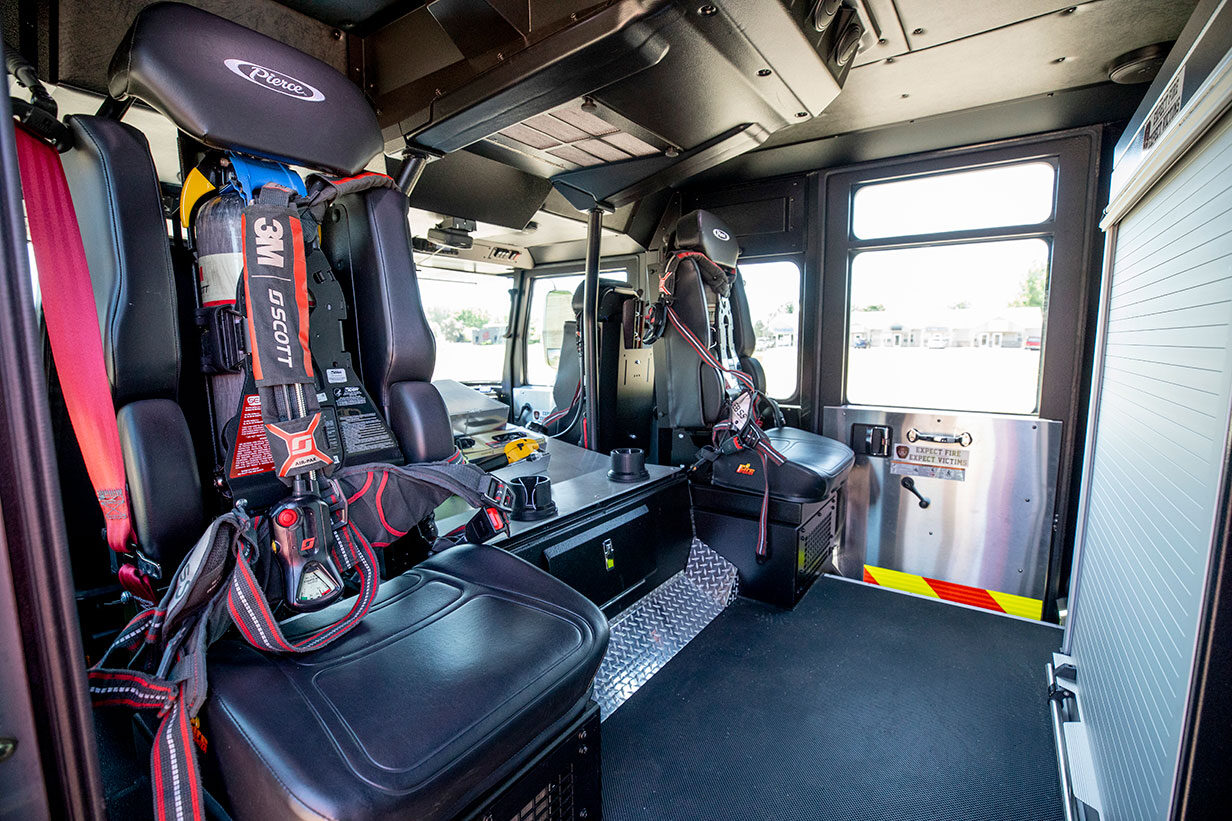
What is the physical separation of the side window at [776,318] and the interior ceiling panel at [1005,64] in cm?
100

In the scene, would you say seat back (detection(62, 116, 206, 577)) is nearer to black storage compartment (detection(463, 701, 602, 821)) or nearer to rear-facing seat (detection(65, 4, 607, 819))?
rear-facing seat (detection(65, 4, 607, 819))

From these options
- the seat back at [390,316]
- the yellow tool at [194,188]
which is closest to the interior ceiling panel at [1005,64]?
the seat back at [390,316]

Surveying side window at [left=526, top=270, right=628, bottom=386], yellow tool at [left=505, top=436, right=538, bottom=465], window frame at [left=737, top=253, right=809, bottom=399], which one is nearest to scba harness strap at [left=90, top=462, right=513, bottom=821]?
yellow tool at [left=505, top=436, right=538, bottom=465]

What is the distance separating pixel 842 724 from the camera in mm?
2082

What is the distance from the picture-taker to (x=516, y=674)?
108 cm

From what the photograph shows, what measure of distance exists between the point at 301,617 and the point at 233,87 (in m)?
1.17

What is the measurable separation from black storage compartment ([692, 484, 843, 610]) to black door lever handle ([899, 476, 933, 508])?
1.93ft

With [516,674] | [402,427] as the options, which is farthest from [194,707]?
[402,427]

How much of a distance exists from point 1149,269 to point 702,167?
179cm

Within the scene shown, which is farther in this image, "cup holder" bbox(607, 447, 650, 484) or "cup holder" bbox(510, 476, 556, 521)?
"cup holder" bbox(607, 447, 650, 484)

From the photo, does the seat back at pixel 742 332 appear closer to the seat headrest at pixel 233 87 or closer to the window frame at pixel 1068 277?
the window frame at pixel 1068 277

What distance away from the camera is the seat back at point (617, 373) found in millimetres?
3590

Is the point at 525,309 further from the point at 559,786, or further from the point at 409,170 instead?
the point at 559,786

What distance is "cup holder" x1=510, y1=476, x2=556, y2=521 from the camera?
2.14 m
